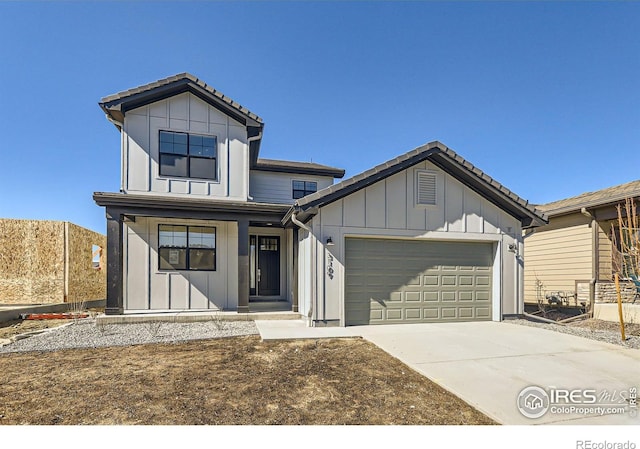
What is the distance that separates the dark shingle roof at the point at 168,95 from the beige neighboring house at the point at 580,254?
35.3 feet

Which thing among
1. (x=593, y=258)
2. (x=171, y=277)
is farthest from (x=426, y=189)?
(x=171, y=277)

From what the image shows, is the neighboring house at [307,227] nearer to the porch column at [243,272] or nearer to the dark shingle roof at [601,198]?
the porch column at [243,272]

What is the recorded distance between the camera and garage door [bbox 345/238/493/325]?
798 centimetres

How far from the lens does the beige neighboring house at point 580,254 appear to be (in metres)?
9.27

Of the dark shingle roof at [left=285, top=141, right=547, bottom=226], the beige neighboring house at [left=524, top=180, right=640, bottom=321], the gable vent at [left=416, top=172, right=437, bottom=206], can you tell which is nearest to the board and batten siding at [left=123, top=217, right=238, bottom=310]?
the dark shingle roof at [left=285, top=141, right=547, bottom=226]

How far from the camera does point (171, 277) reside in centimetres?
941

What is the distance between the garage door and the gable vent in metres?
1.15

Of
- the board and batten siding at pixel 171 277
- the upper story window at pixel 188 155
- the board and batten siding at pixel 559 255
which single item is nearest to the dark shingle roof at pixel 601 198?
the board and batten siding at pixel 559 255

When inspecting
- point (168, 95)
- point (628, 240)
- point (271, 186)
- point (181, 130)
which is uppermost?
point (168, 95)

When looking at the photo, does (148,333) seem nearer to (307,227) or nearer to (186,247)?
(186,247)

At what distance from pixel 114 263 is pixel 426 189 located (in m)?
8.40

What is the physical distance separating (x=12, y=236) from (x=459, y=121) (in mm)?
17811
